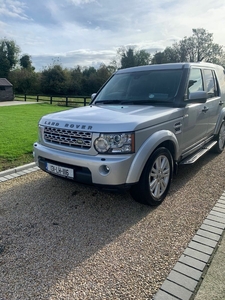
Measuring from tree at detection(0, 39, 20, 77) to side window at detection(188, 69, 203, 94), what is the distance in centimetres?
5791

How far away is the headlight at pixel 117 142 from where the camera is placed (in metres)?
2.66

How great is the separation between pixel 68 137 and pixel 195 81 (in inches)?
102

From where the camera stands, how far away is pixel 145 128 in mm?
2820

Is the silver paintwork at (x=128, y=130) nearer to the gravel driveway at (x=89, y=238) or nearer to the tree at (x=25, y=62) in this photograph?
the gravel driveway at (x=89, y=238)

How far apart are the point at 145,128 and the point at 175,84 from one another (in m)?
1.38

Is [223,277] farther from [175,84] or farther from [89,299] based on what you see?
[175,84]

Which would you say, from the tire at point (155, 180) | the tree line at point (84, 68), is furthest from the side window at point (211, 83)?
the tree line at point (84, 68)

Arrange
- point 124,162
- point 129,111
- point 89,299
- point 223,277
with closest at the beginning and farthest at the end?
1. point 89,299
2. point 223,277
3. point 124,162
4. point 129,111

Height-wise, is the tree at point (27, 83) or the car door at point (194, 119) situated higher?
the tree at point (27, 83)

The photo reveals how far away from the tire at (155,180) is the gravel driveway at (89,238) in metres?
0.18

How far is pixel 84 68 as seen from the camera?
151 ft

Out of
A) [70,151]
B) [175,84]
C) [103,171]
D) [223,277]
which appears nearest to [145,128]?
[103,171]

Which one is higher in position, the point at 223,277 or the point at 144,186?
the point at 144,186

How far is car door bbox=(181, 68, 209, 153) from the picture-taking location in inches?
148
